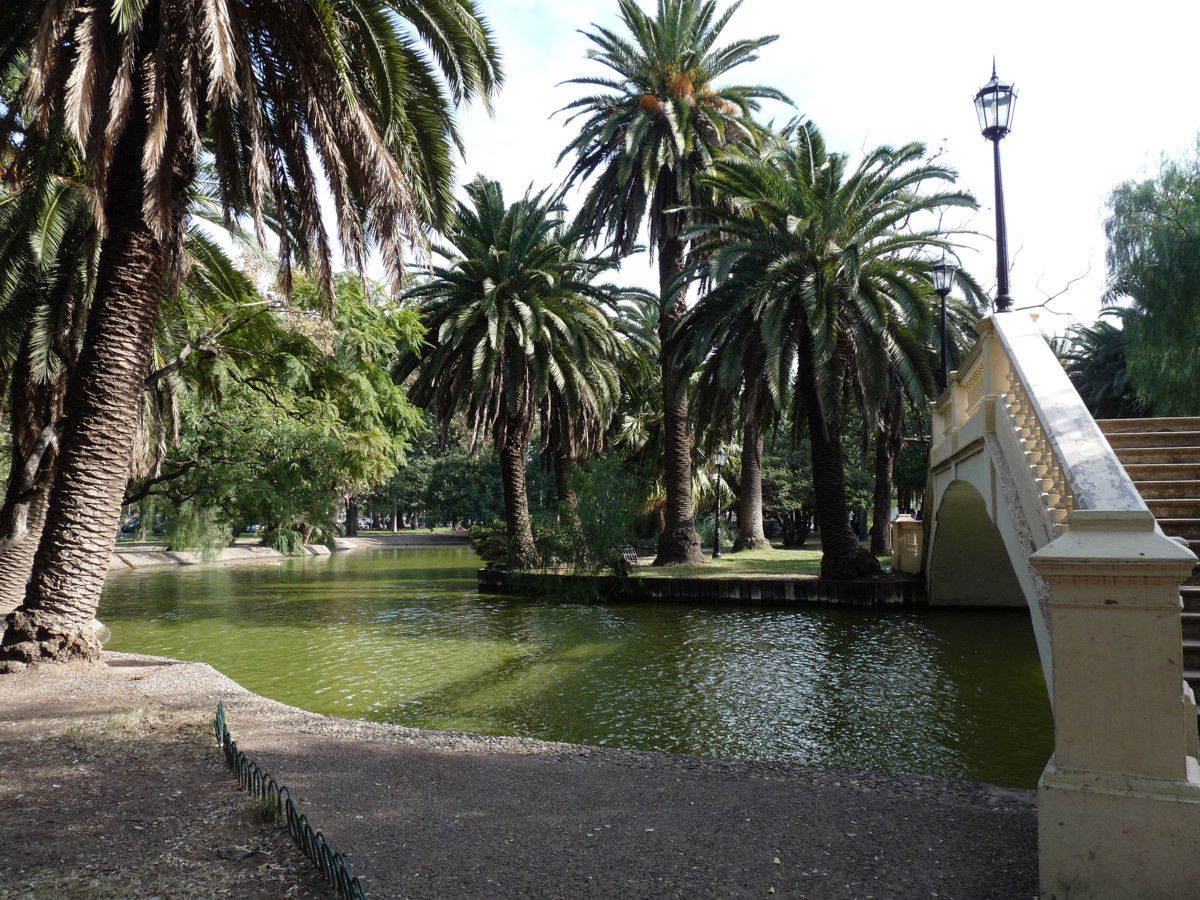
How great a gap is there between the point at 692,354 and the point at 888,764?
13474 mm

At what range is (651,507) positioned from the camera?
34.1 metres

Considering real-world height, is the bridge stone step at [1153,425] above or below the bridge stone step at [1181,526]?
above

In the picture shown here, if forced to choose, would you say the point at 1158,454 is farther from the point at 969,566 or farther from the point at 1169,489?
the point at 969,566

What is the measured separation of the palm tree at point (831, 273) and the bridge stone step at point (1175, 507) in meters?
11.3

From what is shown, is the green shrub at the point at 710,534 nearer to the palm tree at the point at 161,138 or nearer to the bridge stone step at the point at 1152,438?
the palm tree at the point at 161,138

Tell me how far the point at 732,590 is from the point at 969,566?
509cm

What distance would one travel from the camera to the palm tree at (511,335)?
23688 mm

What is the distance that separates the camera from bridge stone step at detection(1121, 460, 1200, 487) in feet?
24.0

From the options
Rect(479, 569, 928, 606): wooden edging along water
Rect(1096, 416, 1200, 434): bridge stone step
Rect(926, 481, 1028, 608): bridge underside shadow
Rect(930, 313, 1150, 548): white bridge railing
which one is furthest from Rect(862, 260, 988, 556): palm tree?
Rect(1096, 416, 1200, 434): bridge stone step

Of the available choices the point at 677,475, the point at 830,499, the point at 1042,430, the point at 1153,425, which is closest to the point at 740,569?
the point at 677,475

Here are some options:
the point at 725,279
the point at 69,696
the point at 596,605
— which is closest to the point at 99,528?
Result: the point at 69,696

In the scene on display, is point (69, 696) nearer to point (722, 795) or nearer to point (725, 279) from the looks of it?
point (722, 795)

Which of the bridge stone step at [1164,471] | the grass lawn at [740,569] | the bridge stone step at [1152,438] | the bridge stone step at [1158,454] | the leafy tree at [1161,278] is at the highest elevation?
the leafy tree at [1161,278]

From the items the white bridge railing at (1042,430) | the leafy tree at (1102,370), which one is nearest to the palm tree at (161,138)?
the white bridge railing at (1042,430)
